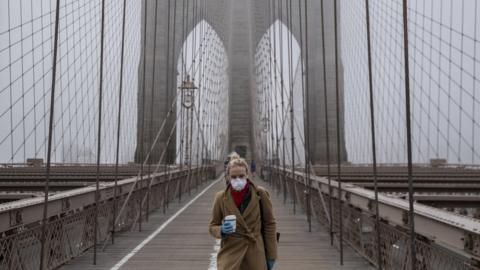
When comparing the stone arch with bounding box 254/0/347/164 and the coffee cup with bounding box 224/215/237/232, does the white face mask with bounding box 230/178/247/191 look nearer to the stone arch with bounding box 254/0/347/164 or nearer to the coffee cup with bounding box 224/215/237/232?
the coffee cup with bounding box 224/215/237/232

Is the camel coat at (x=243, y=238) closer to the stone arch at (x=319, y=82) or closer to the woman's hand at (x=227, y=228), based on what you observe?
the woman's hand at (x=227, y=228)

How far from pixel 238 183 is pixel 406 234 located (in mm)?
2135

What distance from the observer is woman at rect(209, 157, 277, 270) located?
3.09 metres

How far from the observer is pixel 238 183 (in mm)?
3115

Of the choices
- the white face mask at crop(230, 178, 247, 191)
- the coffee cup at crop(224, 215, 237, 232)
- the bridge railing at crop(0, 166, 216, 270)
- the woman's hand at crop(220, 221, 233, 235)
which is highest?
the white face mask at crop(230, 178, 247, 191)

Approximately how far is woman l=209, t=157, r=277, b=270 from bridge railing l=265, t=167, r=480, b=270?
1218 millimetres

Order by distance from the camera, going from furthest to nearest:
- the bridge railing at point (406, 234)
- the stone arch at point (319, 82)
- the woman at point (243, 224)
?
1. the stone arch at point (319, 82)
2. the bridge railing at point (406, 234)
3. the woman at point (243, 224)

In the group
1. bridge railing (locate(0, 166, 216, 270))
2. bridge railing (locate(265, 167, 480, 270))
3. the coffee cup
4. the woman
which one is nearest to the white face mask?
the woman

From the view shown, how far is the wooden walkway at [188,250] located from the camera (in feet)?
19.5

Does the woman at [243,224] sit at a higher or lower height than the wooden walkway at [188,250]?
higher

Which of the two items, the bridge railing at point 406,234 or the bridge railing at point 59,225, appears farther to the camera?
the bridge railing at point 59,225

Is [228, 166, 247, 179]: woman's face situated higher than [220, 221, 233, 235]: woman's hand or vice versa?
[228, 166, 247, 179]: woman's face

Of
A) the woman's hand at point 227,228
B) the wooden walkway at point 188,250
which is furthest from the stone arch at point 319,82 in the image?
the woman's hand at point 227,228

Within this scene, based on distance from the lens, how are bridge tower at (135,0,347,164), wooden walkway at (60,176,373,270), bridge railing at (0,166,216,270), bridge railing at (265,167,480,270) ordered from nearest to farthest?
bridge railing at (265,167,480,270), bridge railing at (0,166,216,270), wooden walkway at (60,176,373,270), bridge tower at (135,0,347,164)
